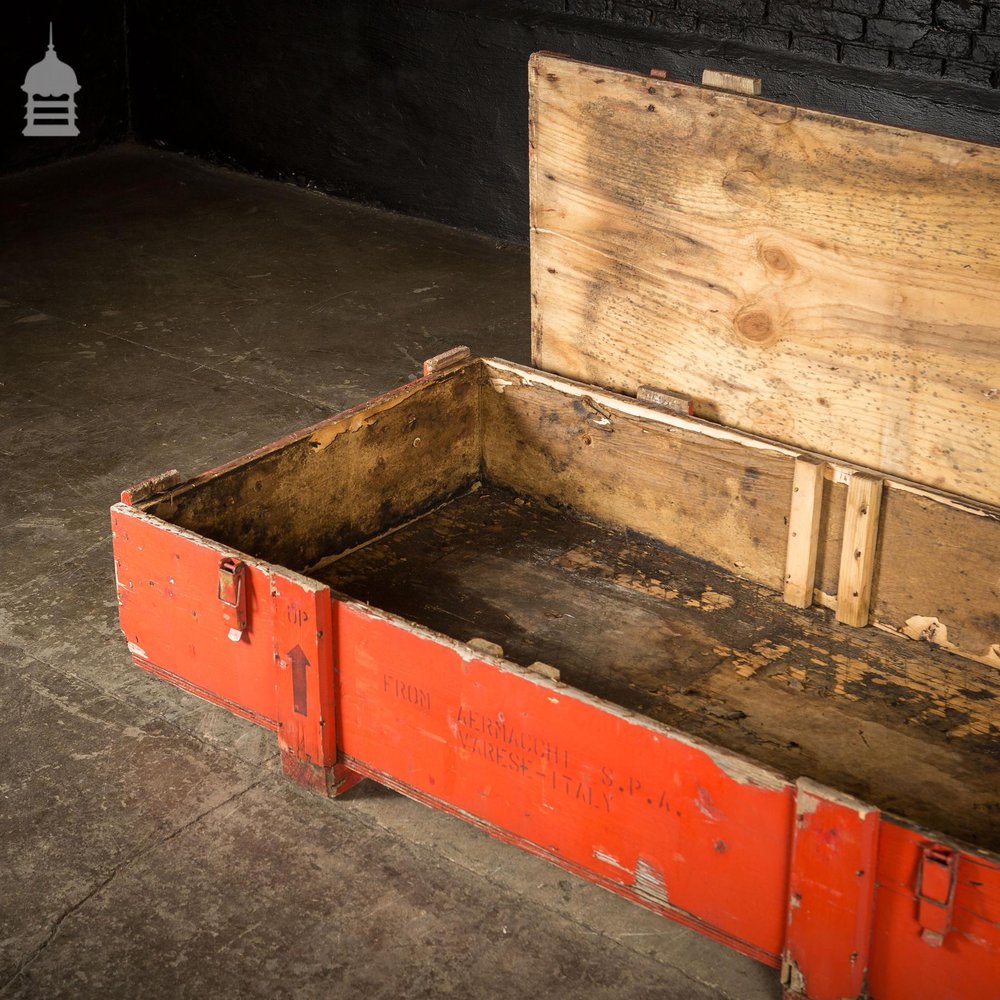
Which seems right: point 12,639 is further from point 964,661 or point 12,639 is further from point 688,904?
point 964,661

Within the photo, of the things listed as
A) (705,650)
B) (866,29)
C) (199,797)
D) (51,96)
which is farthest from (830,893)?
(51,96)

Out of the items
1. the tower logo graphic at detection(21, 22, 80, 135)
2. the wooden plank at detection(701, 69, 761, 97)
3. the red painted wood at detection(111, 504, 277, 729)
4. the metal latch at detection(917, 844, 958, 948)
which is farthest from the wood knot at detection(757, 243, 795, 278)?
the tower logo graphic at detection(21, 22, 80, 135)

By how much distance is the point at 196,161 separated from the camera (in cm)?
830

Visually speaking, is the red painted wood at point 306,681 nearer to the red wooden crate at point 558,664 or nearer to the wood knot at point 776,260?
the red wooden crate at point 558,664

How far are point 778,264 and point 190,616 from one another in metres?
1.59

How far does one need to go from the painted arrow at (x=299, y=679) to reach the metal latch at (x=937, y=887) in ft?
4.28

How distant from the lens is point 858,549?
3.57 m

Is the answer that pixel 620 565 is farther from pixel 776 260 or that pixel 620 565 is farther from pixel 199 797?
pixel 199 797

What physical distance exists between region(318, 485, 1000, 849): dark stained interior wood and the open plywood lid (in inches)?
17.1

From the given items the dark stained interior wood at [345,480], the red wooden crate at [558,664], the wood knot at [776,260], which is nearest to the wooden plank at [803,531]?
the red wooden crate at [558,664]

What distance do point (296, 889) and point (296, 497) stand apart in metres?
Result: 1.09

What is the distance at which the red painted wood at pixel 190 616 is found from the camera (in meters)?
3.12

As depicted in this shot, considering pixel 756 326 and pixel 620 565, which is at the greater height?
pixel 756 326

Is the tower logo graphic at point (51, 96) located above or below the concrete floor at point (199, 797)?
above
